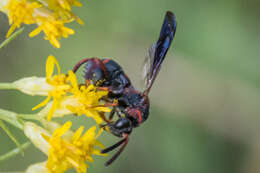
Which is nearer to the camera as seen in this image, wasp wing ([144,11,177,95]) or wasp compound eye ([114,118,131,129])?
wasp compound eye ([114,118,131,129])

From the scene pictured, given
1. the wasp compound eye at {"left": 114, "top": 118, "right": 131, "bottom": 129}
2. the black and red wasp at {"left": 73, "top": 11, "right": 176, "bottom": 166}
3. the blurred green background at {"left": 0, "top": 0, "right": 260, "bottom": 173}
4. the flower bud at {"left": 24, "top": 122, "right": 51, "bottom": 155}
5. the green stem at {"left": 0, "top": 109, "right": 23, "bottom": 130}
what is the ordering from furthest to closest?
the blurred green background at {"left": 0, "top": 0, "right": 260, "bottom": 173} → the black and red wasp at {"left": 73, "top": 11, "right": 176, "bottom": 166} → the wasp compound eye at {"left": 114, "top": 118, "right": 131, "bottom": 129} → the flower bud at {"left": 24, "top": 122, "right": 51, "bottom": 155} → the green stem at {"left": 0, "top": 109, "right": 23, "bottom": 130}

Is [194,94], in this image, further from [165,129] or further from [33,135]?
[33,135]

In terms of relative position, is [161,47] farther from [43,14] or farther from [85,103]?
[43,14]

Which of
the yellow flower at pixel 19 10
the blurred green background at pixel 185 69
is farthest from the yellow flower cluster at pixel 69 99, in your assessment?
the blurred green background at pixel 185 69

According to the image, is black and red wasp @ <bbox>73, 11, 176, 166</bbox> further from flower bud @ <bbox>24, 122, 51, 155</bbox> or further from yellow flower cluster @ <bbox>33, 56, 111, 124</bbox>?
flower bud @ <bbox>24, 122, 51, 155</bbox>

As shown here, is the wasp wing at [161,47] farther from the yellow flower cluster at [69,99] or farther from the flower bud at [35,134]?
the flower bud at [35,134]

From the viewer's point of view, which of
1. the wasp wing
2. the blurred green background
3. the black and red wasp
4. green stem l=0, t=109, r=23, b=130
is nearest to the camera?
green stem l=0, t=109, r=23, b=130

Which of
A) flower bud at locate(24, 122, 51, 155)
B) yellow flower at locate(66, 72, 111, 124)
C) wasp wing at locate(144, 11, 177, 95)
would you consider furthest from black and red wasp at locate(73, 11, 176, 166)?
flower bud at locate(24, 122, 51, 155)
